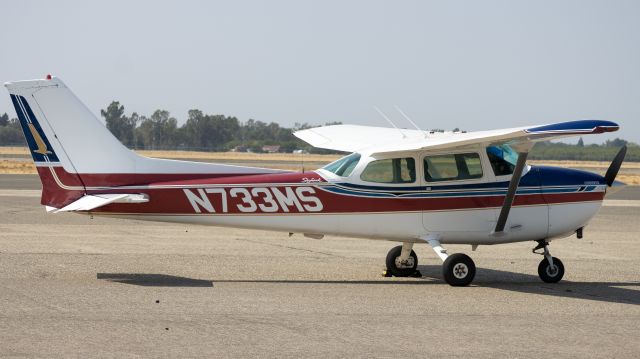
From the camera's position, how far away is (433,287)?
442 inches

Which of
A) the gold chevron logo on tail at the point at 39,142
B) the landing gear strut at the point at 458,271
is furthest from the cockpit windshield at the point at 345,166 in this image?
the gold chevron logo on tail at the point at 39,142

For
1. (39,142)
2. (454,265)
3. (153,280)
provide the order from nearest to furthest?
1. (39,142)
2. (153,280)
3. (454,265)

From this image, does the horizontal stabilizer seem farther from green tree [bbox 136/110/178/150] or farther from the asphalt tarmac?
green tree [bbox 136/110/178/150]

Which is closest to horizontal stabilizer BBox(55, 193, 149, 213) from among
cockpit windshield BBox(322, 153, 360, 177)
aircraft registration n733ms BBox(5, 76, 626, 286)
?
aircraft registration n733ms BBox(5, 76, 626, 286)

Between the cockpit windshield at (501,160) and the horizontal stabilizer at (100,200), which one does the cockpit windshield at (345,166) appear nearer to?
the cockpit windshield at (501,160)

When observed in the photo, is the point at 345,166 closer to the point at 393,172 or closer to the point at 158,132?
the point at 393,172

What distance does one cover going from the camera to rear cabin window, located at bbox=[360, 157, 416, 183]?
11.5 m

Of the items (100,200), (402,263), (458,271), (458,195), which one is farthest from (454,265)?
(100,200)

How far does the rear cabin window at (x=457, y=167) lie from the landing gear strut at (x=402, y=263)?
1.20 meters

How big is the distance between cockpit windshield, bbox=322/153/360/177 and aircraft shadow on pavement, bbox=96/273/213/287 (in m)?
2.14

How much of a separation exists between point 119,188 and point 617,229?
485 inches

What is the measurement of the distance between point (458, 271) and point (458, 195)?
3.23 ft

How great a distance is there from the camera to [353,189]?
11.4 meters

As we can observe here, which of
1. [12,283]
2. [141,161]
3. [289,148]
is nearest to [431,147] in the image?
[141,161]
